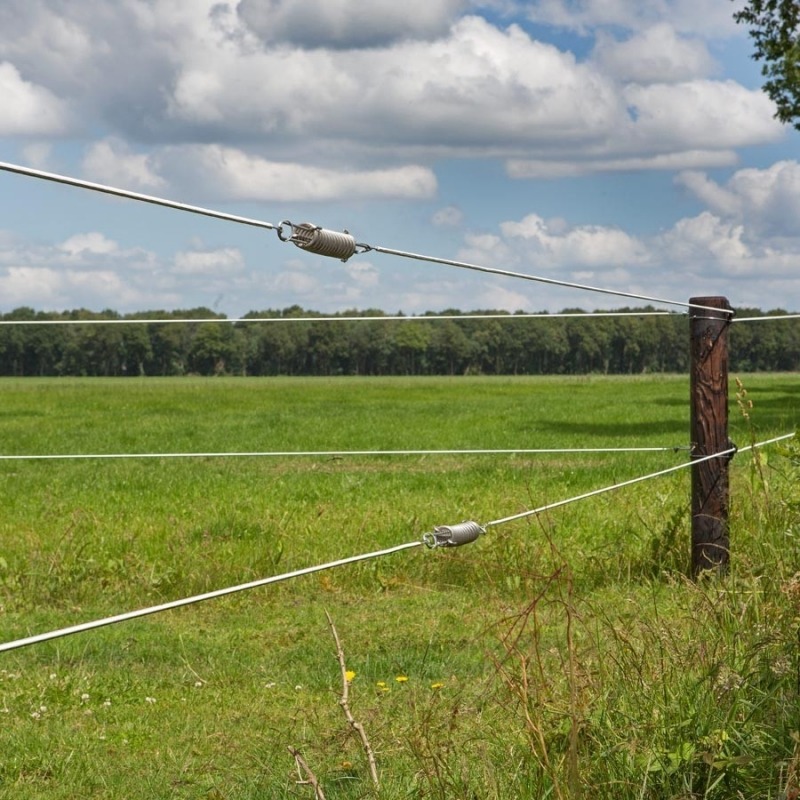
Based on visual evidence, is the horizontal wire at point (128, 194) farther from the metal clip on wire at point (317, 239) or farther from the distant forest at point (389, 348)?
the distant forest at point (389, 348)

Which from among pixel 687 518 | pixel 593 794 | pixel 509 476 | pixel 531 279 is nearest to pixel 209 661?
pixel 531 279

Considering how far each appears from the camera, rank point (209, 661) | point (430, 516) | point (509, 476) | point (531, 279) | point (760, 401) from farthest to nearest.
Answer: point (760, 401)
point (509, 476)
point (430, 516)
point (209, 661)
point (531, 279)

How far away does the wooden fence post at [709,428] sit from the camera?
6.05m

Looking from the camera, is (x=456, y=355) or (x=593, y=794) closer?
(x=593, y=794)

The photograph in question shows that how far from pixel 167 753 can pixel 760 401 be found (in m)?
33.4

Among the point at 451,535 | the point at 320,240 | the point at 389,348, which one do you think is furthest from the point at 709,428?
the point at 389,348

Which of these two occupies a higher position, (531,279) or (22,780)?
(531,279)

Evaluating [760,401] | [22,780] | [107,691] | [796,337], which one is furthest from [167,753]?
[796,337]

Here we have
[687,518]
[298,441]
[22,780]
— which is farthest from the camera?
[298,441]

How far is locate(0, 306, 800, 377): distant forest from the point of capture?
58375 mm

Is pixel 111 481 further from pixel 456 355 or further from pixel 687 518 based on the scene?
pixel 456 355

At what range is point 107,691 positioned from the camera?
5.43 metres

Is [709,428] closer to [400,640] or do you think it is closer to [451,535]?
[400,640]

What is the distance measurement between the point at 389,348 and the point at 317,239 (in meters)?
70.5
